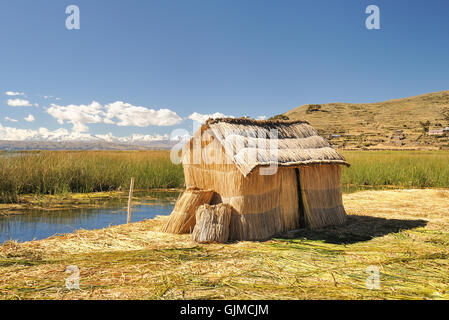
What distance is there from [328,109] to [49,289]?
190 feet

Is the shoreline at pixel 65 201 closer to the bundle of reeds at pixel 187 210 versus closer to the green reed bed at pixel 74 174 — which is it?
the green reed bed at pixel 74 174

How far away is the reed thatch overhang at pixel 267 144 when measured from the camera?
205 inches

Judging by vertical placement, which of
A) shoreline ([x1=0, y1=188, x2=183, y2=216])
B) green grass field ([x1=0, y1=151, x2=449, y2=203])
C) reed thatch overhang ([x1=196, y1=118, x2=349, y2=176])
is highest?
reed thatch overhang ([x1=196, y1=118, x2=349, y2=176])

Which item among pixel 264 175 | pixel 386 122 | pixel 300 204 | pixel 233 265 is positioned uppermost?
pixel 386 122

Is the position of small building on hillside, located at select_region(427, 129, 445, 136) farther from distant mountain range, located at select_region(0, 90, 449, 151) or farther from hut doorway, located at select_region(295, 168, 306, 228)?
hut doorway, located at select_region(295, 168, 306, 228)

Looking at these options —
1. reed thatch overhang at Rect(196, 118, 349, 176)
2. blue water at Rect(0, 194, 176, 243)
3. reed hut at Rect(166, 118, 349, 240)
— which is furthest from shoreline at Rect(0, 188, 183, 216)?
reed thatch overhang at Rect(196, 118, 349, 176)

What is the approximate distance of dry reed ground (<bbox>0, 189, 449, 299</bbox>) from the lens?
3.20 metres

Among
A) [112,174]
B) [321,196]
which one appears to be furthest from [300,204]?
[112,174]

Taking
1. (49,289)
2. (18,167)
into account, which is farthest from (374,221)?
(18,167)

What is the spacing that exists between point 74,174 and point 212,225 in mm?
7177

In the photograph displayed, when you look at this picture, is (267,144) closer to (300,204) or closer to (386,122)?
(300,204)

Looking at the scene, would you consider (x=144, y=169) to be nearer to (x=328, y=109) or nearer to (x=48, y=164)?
(x=48, y=164)

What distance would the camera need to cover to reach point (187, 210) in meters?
5.67

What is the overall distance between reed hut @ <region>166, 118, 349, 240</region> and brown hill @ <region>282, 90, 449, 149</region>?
3011 cm
